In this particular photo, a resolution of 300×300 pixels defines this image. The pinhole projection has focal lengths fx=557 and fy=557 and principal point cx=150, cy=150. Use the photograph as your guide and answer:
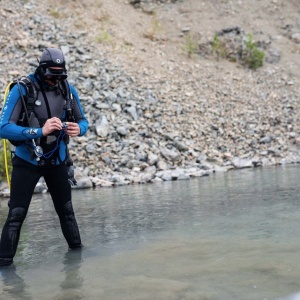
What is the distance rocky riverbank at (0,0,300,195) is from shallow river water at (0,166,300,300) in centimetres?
483

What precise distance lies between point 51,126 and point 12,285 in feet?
4.59

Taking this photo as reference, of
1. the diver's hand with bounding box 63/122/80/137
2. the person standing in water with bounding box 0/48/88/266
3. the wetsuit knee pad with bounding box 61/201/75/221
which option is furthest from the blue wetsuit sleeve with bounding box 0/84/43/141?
the wetsuit knee pad with bounding box 61/201/75/221

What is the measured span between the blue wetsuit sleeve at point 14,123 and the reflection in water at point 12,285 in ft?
3.71

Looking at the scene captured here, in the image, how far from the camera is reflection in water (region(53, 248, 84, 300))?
3670 mm

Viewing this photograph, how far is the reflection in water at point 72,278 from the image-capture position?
12.0ft

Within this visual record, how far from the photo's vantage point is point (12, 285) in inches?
162

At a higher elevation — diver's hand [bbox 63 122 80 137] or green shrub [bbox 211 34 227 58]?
green shrub [bbox 211 34 227 58]

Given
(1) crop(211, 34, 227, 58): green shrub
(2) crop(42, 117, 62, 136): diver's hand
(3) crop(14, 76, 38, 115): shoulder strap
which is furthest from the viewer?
(1) crop(211, 34, 227, 58): green shrub

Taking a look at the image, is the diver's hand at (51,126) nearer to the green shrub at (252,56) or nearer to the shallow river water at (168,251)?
the shallow river water at (168,251)

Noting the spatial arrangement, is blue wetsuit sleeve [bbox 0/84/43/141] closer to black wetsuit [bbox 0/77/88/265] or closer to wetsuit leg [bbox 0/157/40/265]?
black wetsuit [bbox 0/77/88/265]

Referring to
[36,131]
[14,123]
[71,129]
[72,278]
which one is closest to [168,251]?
[72,278]

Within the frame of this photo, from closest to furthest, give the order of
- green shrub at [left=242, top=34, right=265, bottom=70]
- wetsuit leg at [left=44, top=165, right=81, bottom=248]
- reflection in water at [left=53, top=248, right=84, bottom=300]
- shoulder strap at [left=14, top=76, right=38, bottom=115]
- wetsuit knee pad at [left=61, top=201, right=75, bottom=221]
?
reflection in water at [left=53, top=248, right=84, bottom=300]
shoulder strap at [left=14, top=76, right=38, bottom=115]
wetsuit leg at [left=44, top=165, right=81, bottom=248]
wetsuit knee pad at [left=61, top=201, right=75, bottom=221]
green shrub at [left=242, top=34, right=265, bottom=70]

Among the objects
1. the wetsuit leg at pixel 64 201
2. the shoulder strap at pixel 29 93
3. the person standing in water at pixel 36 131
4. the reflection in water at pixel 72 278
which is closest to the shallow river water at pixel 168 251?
the reflection in water at pixel 72 278

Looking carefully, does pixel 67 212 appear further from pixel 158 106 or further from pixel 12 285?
pixel 158 106
